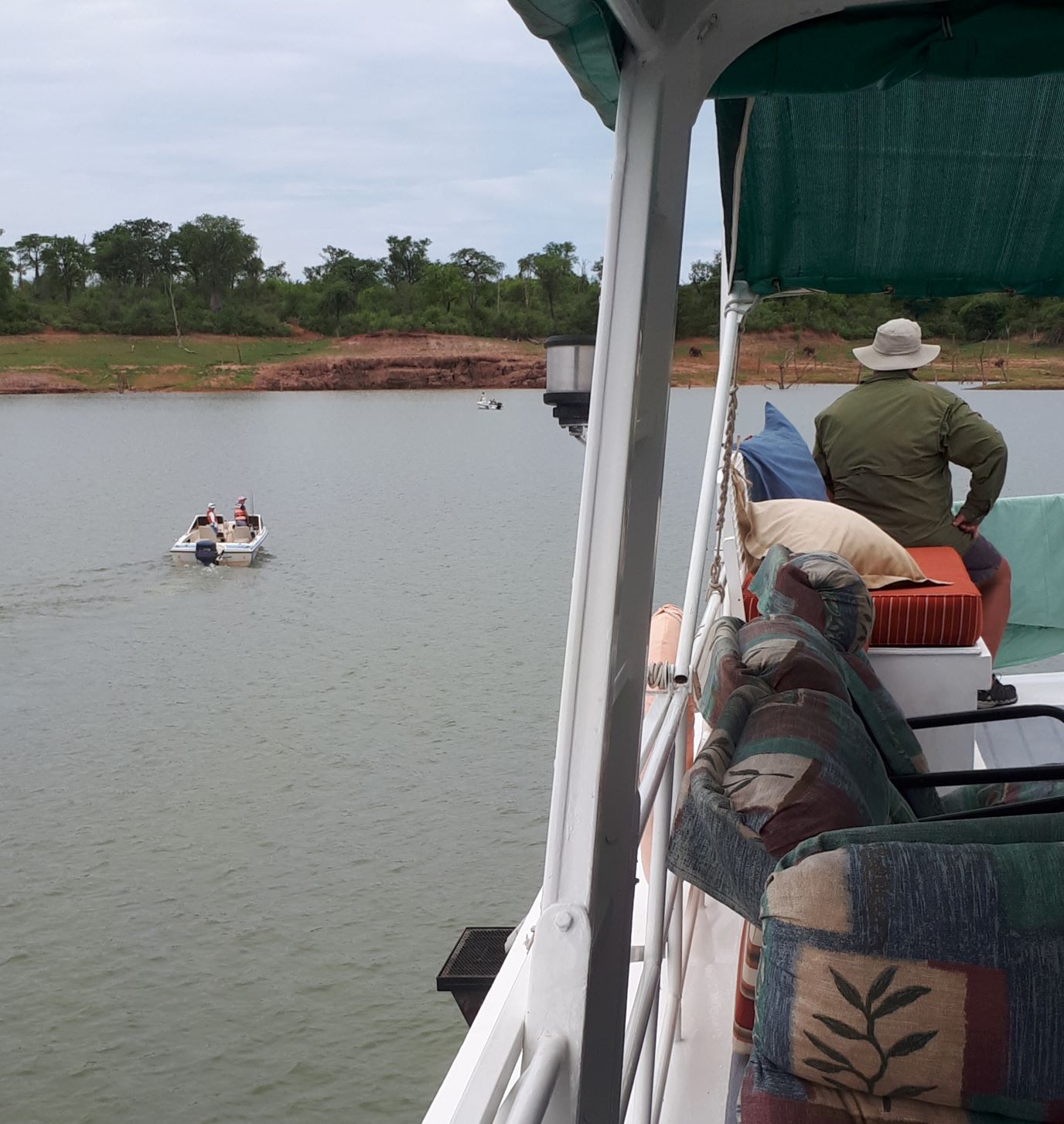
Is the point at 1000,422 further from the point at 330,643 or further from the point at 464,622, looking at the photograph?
the point at 330,643

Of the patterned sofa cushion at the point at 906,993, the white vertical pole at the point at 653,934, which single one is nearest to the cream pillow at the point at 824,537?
the white vertical pole at the point at 653,934

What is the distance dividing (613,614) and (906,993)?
320mm

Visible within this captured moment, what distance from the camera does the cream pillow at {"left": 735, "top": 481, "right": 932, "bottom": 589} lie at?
238 centimetres

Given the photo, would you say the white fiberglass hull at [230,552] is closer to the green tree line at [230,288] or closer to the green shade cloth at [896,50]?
the green tree line at [230,288]

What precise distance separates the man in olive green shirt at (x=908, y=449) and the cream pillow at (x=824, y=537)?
582 mm

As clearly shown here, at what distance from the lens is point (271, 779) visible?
635 inches

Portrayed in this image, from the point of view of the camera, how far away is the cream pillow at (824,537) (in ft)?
7.80

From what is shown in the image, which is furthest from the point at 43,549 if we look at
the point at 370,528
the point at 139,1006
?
the point at 139,1006

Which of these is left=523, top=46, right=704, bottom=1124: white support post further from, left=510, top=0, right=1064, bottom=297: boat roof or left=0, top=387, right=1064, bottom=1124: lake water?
left=0, top=387, right=1064, bottom=1124: lake water

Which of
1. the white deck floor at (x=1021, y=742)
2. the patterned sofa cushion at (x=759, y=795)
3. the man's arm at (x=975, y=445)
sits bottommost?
the white deck floor at (x=1021, y=742)

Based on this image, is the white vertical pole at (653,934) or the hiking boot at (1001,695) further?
the hiking boot at (1001,695)

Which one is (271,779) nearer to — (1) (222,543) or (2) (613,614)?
(1) (222,543)

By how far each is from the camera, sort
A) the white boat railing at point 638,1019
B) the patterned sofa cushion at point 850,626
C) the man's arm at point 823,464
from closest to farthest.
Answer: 1. the white boat railing at point 638,1019
2. the patterned sofa cushion at point 850,626
3. the man's arm at point 823,464

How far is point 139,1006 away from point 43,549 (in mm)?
19295
